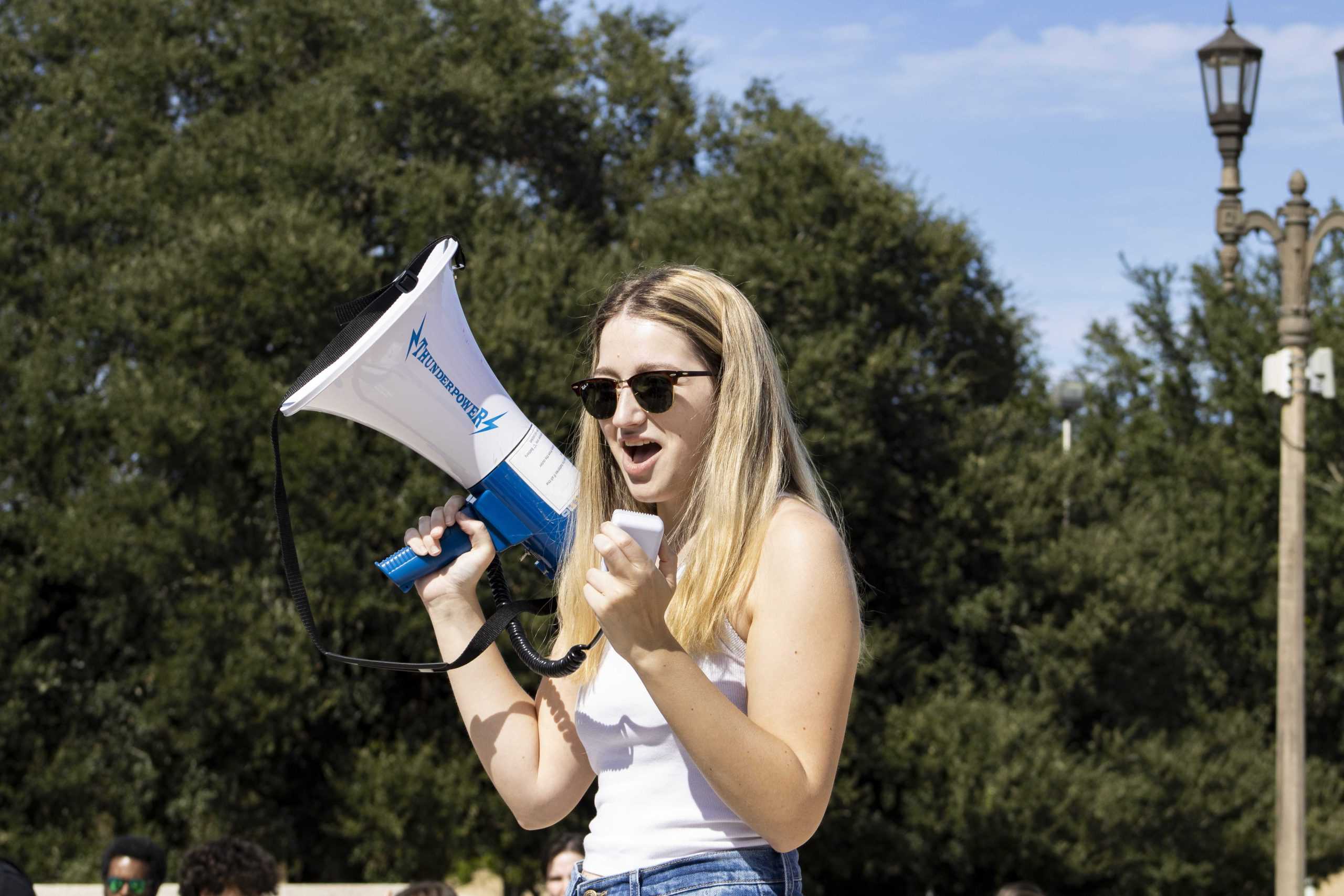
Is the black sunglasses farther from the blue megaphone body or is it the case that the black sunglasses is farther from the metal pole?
the metal pole

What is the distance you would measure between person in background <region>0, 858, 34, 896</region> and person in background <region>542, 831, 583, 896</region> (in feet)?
9.80

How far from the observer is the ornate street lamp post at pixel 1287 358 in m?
8.84

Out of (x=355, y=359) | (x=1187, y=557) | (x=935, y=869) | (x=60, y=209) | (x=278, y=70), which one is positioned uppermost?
(x=278, y=70)

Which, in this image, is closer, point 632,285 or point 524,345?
point 632,285

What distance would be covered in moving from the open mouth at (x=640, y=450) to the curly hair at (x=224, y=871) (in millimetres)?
3707

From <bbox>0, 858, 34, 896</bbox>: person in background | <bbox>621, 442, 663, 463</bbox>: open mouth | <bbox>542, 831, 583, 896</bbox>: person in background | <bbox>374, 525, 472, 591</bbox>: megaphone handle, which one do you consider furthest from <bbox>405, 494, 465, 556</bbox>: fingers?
<bbox>542, 831, 583, 896</bbox>: person in background

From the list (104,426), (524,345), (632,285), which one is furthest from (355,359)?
(104,426)

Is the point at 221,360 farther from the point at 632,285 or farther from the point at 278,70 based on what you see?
the point at 632,285

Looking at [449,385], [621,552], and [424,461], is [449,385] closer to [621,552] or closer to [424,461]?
[621,552]

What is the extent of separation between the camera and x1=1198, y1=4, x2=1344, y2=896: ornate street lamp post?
8836 mm

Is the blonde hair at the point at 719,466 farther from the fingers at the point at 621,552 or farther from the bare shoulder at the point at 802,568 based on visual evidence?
the fingers at the point at 621,552

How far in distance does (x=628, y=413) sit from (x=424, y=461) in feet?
42.0

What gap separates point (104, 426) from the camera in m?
14.7

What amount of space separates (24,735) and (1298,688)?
1101 centimetres
